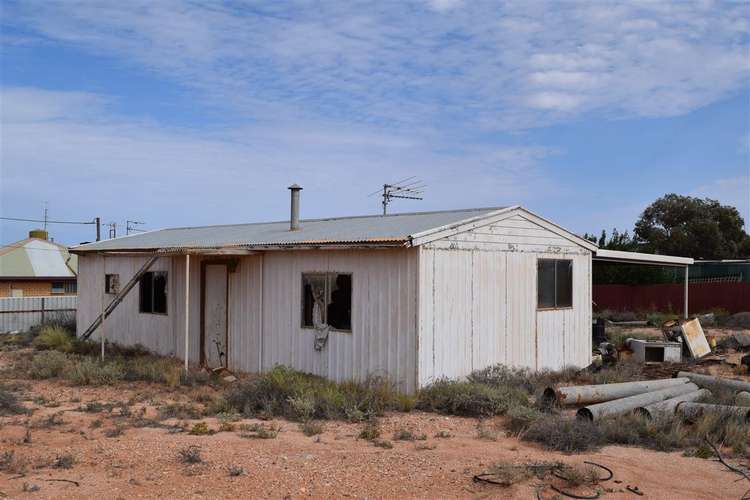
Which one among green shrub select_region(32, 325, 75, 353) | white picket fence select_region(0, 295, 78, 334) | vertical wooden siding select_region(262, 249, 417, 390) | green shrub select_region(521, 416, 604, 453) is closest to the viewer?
green shrub select_region(521, 416, 604, 453)

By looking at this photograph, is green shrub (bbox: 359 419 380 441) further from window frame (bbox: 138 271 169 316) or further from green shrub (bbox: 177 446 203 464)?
window frame (bbox: 138 271 169 316)

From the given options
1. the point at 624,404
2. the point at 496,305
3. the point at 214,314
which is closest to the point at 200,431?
the point at 624,404

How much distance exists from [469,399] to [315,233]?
17.2 feet

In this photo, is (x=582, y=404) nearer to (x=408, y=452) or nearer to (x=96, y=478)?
(x=408, y=452)

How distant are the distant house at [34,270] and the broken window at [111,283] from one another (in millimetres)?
14968

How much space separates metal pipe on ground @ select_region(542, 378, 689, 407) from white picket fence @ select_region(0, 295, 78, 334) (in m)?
18.0

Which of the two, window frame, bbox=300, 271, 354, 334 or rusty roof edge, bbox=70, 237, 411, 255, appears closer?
rusty roof edge, bbox=70, 237, 411, 255

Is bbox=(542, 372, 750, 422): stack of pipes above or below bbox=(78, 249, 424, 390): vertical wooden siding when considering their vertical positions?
below

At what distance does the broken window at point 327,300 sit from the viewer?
11953 millimetres

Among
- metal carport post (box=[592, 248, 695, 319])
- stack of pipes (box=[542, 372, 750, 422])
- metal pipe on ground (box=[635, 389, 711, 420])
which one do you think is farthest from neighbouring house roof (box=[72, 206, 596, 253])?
metal pipe on ground (box=[635, 389, 711, 420])

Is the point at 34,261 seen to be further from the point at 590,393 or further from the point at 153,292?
the point at 590,393

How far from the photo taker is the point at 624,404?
951cm

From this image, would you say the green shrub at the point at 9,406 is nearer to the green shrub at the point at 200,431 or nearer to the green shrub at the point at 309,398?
the green shrub at the point at 309,398

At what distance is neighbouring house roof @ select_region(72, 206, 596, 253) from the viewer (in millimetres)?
11430
